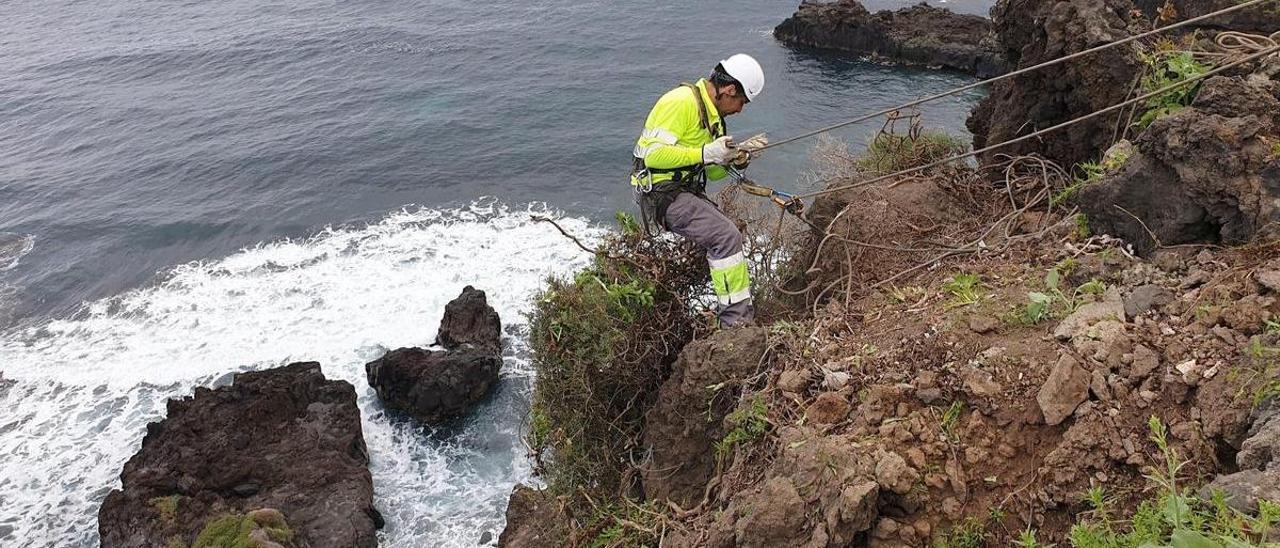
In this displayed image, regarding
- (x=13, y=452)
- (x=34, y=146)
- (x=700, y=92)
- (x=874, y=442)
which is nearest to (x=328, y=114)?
(x=34, y=146)

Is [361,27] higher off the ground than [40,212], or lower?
higher

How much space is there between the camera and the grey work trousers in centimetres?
596


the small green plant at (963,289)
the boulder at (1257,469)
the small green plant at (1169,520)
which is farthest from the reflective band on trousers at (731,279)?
the boulder at (1257,469)

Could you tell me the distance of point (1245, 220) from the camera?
14.9 feet

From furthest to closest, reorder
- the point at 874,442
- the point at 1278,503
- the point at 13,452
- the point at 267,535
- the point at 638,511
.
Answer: the point at 13,452 < the point at 267,535 < the point at 638,511 < the point at 874,442 < the point at 1278,503

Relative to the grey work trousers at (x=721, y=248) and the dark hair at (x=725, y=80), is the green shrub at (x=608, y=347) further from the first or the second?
the dark hair at (x=725, y=80)

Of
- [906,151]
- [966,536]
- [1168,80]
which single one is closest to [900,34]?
[906,151]

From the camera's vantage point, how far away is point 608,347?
5.83 metres

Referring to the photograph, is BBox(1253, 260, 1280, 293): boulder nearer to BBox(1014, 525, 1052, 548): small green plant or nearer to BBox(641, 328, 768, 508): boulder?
BBox(1014, 525, 1052, 548): small green plant

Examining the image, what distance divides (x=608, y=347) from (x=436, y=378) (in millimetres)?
10863

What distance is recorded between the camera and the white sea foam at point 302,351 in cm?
1477

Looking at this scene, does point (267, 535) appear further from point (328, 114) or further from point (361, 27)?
point (361, 27)

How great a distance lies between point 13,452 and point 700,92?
18131mm

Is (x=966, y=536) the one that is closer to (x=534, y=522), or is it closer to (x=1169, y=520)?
(x=1169, y=520)
